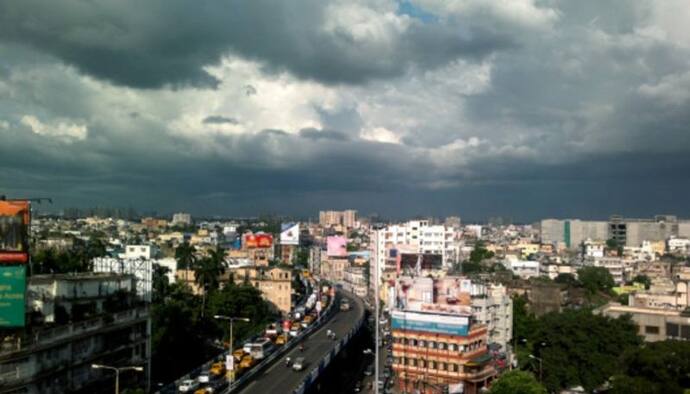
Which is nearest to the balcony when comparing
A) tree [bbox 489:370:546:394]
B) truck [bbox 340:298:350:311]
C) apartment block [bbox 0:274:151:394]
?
apartment block [bbox 0:274:151:394]

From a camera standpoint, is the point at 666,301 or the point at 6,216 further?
the point at 666,301

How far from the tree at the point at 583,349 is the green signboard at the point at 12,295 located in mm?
37996

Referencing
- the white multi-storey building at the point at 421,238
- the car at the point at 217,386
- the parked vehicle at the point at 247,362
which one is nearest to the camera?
the car at the point at 217,386

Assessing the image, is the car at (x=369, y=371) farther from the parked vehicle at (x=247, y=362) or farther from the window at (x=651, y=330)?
the window at (x=651, y=330)

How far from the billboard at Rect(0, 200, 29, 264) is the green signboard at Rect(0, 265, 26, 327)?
142 cm

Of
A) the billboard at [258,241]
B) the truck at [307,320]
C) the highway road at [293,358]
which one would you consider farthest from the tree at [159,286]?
the billboard at [258,241]

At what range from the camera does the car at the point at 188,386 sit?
41.7m

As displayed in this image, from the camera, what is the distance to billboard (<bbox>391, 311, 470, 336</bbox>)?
4725 centimetres

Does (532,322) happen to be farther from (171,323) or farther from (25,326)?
(25,326)

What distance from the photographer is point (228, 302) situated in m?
73.8

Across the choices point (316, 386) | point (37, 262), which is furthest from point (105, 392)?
point (37, 262)

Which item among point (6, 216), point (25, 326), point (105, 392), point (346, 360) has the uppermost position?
point (6, 216)

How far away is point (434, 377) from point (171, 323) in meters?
26.9

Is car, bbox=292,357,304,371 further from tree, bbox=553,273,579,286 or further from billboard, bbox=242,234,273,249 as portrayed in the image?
billboard, bbox=242,234,273,249
